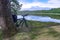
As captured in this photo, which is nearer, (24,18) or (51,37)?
(51,37)

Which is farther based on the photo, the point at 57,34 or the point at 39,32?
the point at 39,32

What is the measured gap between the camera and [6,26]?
21.9ft

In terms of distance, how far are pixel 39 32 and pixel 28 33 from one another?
407 millimetres

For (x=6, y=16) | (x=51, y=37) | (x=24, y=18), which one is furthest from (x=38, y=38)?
(x=24, y=18)

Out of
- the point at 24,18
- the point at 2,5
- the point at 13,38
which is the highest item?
the point at 2,5

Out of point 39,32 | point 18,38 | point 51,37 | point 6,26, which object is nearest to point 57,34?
point 51,37

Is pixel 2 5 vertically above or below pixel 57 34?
above

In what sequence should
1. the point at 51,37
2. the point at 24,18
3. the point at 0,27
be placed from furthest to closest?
the point at 24,18 → the point at 0,27 → the point at 51,37

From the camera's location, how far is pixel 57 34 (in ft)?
21.5

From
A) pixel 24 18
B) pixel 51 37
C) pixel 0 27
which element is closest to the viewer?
pixel 51 37

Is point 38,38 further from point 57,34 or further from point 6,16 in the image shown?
point 6,16

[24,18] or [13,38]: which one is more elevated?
[24,18]

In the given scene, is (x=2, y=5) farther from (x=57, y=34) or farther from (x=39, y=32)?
(x=57, y=34)

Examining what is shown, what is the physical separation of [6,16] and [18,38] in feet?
2.85
